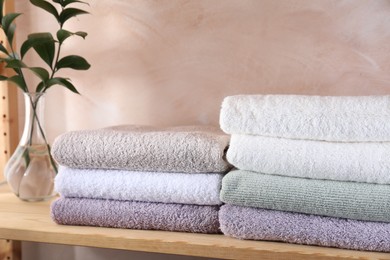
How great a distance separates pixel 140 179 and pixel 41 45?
0.34 metres

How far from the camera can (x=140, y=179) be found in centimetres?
67

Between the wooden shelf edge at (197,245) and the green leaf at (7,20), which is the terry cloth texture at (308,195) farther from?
the green leaf at (7,20)

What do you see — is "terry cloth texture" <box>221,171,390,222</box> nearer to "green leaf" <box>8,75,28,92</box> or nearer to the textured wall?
the textured wall

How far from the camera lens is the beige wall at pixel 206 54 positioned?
0.84 metres

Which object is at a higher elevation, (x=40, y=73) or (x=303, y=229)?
(x=40, y=73)

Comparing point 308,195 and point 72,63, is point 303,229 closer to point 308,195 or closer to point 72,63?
point 308,195

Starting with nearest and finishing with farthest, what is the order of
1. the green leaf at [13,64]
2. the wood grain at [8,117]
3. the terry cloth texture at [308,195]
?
the terry cloth texture at [308,195] → the green leaf at [13,64] → the wood grain at [8,117]

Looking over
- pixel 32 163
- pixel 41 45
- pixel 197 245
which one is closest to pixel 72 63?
pixel 41 45

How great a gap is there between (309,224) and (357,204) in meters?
0.06

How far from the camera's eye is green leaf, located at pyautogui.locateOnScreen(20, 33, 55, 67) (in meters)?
0.81

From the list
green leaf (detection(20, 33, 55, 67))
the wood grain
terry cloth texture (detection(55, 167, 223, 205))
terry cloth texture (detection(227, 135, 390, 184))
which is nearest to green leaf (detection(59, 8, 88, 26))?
green leaf (detection(20, 33, 55, 67))

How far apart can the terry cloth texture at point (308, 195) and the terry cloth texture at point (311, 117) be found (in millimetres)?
58

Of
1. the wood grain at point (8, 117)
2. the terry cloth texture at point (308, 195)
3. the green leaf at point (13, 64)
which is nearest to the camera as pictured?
the terry cloth texture at point (308, 195)

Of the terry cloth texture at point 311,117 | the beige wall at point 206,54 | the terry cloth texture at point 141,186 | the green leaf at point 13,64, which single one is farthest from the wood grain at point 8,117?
the terry cloth texture at point 311,117
